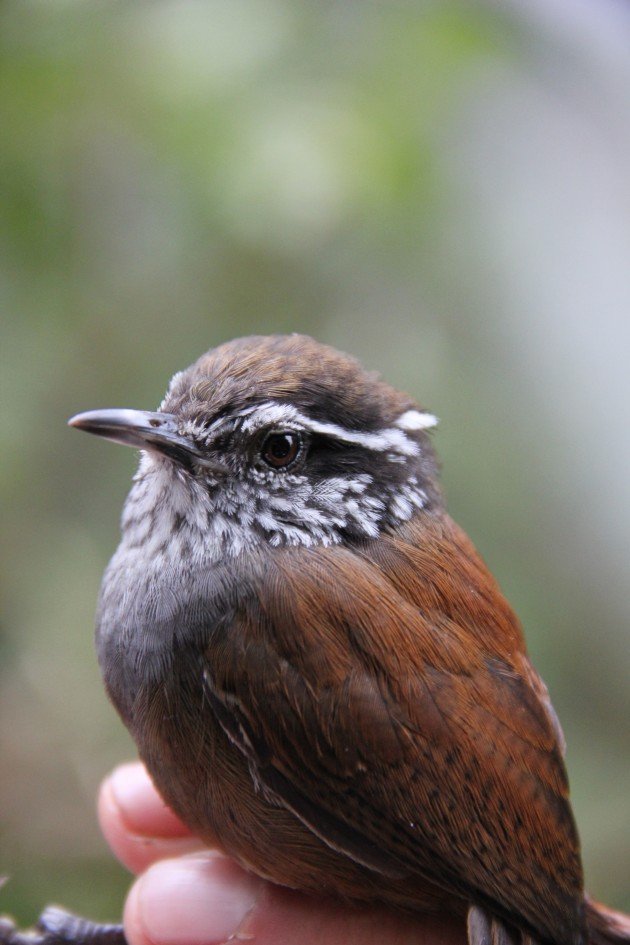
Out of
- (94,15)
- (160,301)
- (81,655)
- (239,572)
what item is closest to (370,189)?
(160,301)

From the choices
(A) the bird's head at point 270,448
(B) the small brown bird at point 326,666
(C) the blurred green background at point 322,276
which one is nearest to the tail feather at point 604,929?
(B) the small brown bird at point 326,666

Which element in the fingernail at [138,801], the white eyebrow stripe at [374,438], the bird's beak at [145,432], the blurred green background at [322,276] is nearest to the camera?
Result: the bird's beak at [145,432]

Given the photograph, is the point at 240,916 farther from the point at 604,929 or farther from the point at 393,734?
the point at 604,929

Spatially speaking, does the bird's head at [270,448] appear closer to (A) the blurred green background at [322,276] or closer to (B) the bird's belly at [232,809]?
(B) the bird's belly at [232,809]

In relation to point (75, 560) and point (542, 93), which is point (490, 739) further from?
point (542, 93)

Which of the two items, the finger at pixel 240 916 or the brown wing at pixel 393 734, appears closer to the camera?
the brown wing at pixel 393 734

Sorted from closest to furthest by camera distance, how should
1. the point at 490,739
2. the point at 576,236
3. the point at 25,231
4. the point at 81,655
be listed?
the point at 490,739 → the point at 25,231 → the point at 81,655 → the point at 576,236

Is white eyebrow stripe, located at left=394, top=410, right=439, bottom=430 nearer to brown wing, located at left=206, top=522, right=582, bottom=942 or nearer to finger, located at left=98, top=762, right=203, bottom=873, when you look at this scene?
brown wing, located at left=206, top=522, right=582, bottom=942
